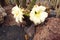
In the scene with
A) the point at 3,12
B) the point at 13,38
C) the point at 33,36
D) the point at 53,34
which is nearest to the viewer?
the point at 53,34

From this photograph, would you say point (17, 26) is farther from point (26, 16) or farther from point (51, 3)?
point (51, 3)

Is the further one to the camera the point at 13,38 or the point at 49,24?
the point at 13,38

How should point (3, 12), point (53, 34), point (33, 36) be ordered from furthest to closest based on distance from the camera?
1. point (3, 12)
2. point (33, 36)
3. point (53, 34)

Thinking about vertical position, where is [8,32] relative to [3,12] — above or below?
below

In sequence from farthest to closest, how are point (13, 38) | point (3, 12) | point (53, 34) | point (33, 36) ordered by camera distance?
point (3, 12), point (13, 38), point (33, 36), point (53, 34)

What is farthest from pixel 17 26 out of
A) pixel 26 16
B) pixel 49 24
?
pixel 49 24

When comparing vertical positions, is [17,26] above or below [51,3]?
below

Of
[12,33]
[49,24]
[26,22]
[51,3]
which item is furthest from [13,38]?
[51,3]

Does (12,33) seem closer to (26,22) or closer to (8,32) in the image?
(8,32)

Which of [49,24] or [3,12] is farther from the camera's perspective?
[3,12]
